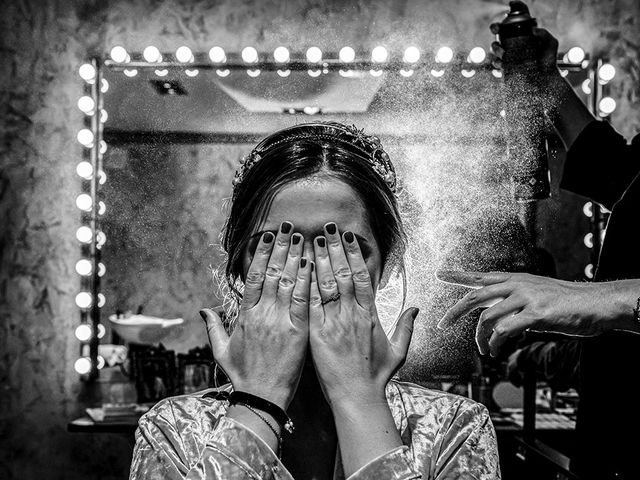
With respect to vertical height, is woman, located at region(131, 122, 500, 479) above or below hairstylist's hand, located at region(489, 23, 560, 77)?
below

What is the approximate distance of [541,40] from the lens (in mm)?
1428

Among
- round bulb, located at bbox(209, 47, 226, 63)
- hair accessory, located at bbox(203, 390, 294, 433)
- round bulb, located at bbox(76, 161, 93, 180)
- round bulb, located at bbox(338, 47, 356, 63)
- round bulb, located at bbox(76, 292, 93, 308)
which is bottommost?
hair accessory, located at bbox(203, 390, 294, 433)

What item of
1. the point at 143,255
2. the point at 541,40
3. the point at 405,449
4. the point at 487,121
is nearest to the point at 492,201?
the point at 487,121

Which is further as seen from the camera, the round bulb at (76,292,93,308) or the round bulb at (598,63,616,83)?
the round bulb at (76,292,93,308)

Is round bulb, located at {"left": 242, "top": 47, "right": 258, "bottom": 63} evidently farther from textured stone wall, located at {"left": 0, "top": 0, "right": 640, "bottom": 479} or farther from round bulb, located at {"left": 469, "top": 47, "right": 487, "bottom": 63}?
round bulb, located at {"left": 469, "top": 47, "right": 487, "bottom": 63}

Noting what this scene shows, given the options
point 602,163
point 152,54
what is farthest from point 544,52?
point 152,54

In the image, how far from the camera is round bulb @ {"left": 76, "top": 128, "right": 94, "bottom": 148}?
2115 millimetres

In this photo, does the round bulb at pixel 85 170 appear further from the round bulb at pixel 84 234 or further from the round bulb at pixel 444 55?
the round bulb at pixel 444 55

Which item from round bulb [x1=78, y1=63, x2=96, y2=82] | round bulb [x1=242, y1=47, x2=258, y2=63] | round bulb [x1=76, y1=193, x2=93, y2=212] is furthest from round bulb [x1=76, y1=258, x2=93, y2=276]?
round bulb [x1=242, y1=47, x2=258, y2=63]

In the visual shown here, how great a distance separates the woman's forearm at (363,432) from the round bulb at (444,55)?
4.33 ft

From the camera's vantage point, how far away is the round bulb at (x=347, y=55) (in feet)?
6.41

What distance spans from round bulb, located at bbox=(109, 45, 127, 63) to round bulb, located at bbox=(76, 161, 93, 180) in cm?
35

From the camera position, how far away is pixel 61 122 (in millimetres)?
2184

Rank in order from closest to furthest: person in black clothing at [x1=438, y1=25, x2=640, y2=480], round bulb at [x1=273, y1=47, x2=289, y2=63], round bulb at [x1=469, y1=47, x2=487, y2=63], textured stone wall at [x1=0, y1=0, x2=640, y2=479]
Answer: person in black clothing at [x1=438, y1=25, x2=640, y2=480]
round bulb at [x1=469, y1=47, x2=487, y2=63]
round bulb at [x1=273, y1=47, x2=289, y2=63]
textured stone wall at [x1=0, y1=0, x2=640, y2=479]
